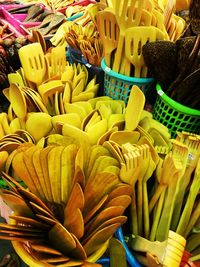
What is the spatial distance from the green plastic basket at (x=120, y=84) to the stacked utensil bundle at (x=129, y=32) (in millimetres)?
17

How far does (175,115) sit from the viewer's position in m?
0.68

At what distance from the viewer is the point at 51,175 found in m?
0.53

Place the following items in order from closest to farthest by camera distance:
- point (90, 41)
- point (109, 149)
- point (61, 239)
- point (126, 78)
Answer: point (61, 239) → point (109, 149) → point (126, 78) → point (90, 41)

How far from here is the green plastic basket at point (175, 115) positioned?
65 cm

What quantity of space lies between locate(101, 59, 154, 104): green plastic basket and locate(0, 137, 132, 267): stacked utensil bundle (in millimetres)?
227

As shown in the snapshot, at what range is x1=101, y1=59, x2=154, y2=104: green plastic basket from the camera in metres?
0.70

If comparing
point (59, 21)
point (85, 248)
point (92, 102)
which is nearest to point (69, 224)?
point (85, 248)

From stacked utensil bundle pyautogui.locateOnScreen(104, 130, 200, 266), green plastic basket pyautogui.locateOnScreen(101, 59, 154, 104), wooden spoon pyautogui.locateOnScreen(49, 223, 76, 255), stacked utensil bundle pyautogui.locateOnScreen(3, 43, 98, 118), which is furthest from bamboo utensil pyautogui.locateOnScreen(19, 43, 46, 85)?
wooden spoon pyautogui.locateOnScreen(49, 223, 76, 255)

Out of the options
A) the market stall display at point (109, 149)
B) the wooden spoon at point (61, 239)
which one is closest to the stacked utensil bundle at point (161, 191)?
the market stall display at point (109, 149)

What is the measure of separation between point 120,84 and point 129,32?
0.44 feet

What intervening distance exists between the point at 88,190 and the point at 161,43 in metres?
0.34

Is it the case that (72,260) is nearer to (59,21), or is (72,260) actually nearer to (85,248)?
(85,248)

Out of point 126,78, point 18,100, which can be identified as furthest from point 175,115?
point 18,100

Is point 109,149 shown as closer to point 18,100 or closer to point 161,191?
point 161,191
